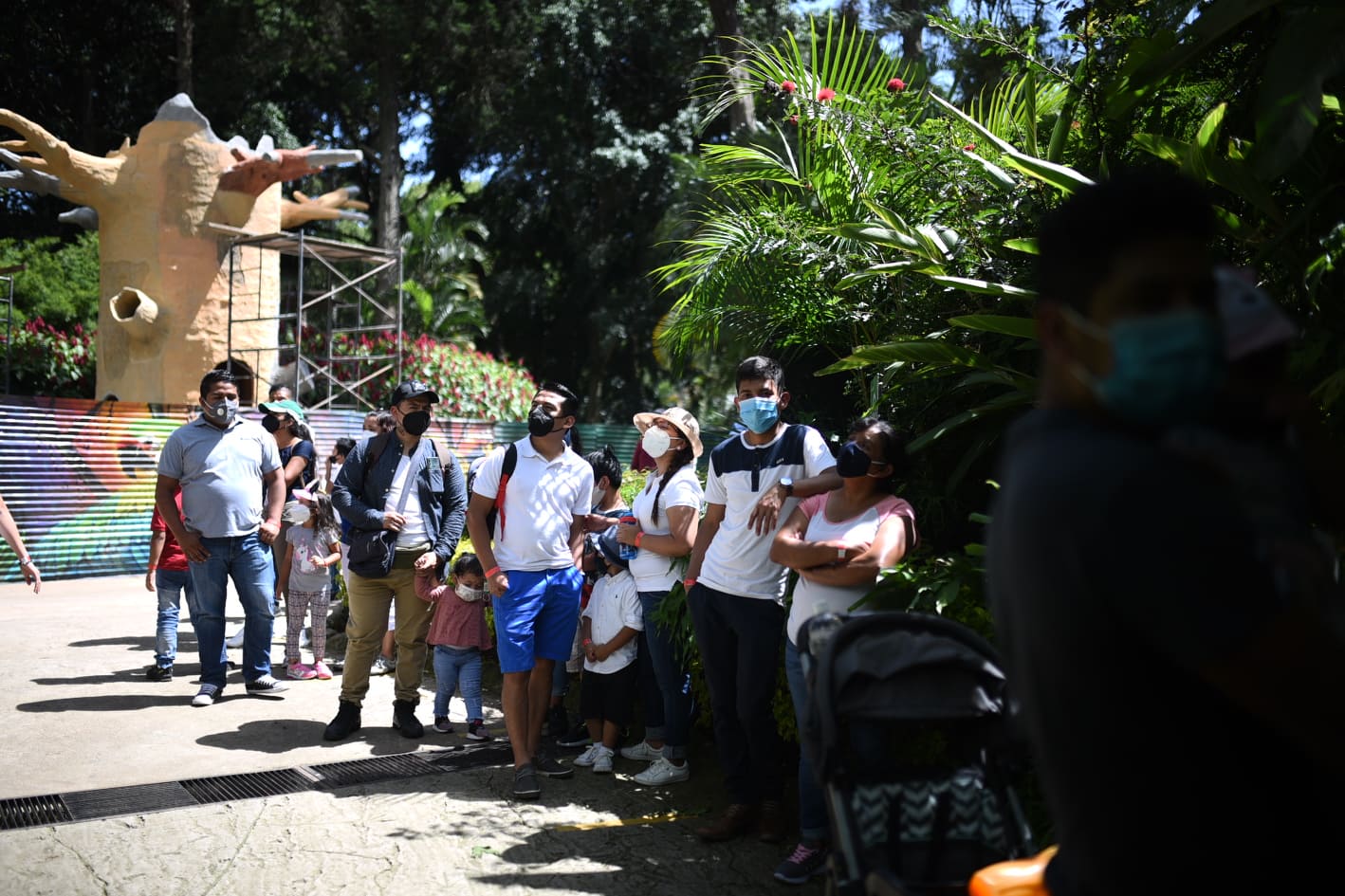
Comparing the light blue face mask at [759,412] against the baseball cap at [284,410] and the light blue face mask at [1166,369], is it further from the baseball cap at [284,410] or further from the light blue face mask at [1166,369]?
the baseball cap at [284,410]

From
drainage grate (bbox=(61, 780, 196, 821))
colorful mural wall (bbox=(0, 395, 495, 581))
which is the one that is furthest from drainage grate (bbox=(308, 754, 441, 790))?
colorful mural wall (bbox=(0, 395, 495, 581))

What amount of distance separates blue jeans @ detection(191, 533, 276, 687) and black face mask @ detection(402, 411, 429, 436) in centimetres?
164

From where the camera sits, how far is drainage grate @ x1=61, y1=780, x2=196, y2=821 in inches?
206

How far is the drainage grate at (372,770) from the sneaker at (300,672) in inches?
90.3

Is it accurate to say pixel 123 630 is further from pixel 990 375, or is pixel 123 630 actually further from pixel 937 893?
pixel 937 893

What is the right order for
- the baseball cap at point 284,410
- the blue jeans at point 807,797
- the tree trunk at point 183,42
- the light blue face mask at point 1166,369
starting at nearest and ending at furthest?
the light blue face mask at point 1166,369
the blue jeans at point 807,797
the baseball cap at point 284,410
the tree trunk at point 183,42

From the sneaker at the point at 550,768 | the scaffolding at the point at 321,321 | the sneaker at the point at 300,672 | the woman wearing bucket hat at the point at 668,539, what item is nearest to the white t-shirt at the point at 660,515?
the woman wearing bucket hat at the point at 668,539

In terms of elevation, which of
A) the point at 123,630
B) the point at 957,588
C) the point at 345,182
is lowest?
the point at 123,630

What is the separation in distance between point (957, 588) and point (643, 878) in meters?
1.76

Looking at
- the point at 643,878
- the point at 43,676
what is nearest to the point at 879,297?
the point at 643,878

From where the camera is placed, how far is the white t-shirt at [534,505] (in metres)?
5.98

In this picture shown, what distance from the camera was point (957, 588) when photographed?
4.29 meters

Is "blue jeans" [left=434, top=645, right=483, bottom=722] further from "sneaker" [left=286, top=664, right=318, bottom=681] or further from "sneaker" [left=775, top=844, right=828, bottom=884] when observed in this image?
"sneaker" [left=775, top=844, right=828, bottom=884]

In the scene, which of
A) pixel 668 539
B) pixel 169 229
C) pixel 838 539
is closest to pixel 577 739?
pixel 668 539
